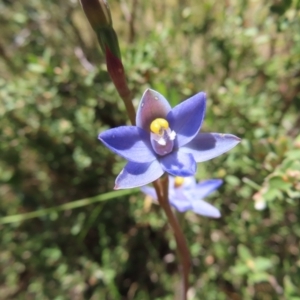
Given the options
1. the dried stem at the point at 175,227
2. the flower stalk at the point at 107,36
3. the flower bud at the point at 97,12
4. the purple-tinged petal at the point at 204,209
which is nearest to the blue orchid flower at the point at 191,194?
the purple-tinged petal at the point at 204,209

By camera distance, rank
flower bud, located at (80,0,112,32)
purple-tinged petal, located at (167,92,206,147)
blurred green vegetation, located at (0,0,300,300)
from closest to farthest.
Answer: flower bud, located at (80,0,112,32) < purple-tinged petal, located at (167,92,206,147) < blurred green vegetation, located at (0,0,300,300)

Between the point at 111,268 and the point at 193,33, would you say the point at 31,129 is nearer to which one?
the point at 111,268

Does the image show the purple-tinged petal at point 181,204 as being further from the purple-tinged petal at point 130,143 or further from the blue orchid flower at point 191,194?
the purple-tinged petal at point 130,143

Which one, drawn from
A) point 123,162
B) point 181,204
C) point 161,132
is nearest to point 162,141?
point 161,132

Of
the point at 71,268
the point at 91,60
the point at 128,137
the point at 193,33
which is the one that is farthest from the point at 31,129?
the point at 128,137

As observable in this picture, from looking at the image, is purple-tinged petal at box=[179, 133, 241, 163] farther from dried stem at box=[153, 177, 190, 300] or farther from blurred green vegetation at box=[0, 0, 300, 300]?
blurred green vegetation at box=[0, 0, 300, 300]

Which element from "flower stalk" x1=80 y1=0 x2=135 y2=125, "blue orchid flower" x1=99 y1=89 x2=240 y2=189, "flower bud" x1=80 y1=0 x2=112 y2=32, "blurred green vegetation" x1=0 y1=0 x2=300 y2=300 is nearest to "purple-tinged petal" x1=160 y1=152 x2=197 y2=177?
"blue orchid flower" x1=99 y1=89 x2=240 y2=189

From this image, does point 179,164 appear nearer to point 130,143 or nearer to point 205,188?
point 130,143
